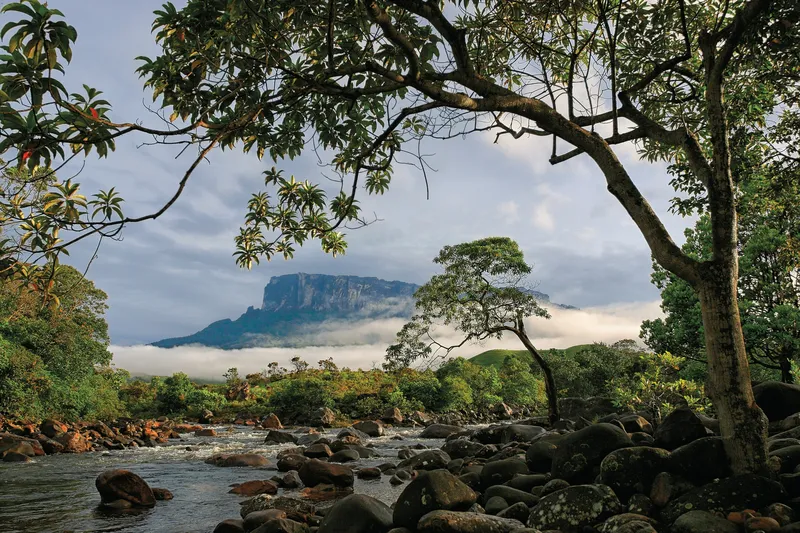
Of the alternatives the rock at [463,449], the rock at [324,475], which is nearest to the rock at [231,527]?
the rock at [324,475]

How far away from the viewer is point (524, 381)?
48719 mm

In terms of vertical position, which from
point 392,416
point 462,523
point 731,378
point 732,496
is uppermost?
point 731,378

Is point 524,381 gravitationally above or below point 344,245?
below

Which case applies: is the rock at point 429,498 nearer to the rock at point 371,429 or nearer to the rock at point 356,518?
the rock at point 356,518

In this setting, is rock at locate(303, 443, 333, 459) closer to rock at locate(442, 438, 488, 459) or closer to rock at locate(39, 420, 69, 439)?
rock at locate(442, 438, 488, 459)

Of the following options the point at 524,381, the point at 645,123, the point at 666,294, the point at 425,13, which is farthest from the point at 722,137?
the point at 524,381

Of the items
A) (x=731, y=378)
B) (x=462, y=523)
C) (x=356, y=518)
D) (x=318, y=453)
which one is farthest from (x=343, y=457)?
(x=731, y=378)

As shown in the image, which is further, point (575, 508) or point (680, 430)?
point (680, 430)

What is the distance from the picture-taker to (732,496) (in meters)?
5.33

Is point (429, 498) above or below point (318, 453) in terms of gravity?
above

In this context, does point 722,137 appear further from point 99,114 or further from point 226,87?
point 99,114

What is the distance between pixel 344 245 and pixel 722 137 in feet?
21.1

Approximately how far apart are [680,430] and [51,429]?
75.5ft

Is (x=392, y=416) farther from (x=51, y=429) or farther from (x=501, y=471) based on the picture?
(x=501, y=471)
